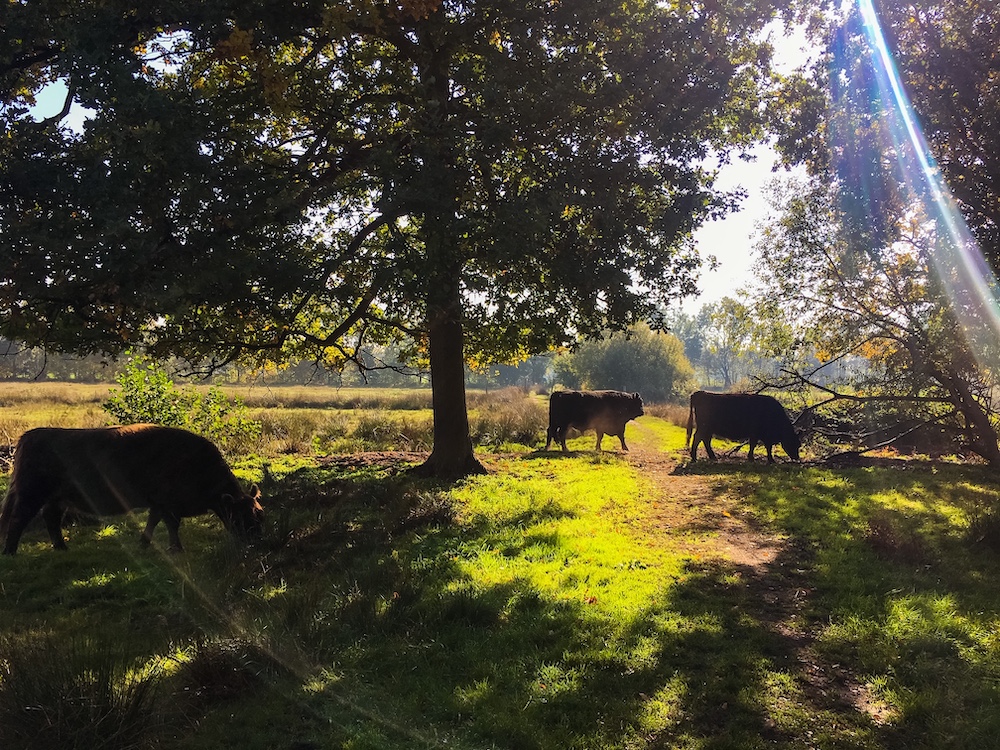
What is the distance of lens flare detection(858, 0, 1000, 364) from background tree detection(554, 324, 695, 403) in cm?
6062

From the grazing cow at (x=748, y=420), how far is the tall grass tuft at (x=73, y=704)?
54.7ft

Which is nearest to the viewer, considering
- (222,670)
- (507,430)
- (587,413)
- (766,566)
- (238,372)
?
(222,670)

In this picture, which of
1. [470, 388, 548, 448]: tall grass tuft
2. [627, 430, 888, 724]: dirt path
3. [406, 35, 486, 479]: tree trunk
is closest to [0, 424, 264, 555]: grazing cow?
[406, 35, 486, 479]: tree trunk

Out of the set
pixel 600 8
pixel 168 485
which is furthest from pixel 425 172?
pixel 168 485

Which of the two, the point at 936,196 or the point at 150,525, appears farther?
the point at 936,196

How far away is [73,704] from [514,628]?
11.3 feet

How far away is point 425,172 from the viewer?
8.43 m

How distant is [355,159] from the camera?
11.2 m

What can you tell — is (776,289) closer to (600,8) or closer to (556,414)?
(556,414)

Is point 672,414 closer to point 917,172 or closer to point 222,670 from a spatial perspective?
point 917,172

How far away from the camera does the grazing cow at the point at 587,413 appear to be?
20906 millimetres

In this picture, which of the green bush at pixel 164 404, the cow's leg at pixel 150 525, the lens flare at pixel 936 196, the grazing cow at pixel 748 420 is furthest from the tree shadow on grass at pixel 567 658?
the grazing cow at pixel 748 420

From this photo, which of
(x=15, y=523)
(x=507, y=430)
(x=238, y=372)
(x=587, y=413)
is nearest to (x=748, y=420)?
(x=587, y=413)

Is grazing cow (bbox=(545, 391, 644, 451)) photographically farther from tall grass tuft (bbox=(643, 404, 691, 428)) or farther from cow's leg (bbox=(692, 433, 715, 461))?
tall grass tuft (bbox=(643, 404, 691, 428))
